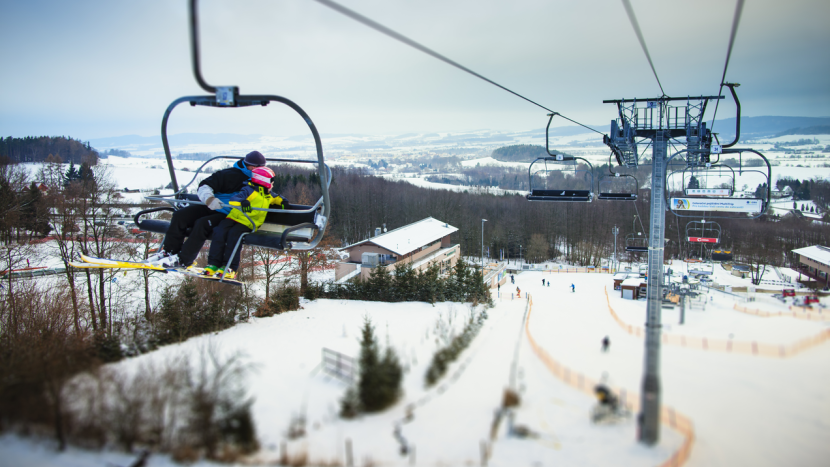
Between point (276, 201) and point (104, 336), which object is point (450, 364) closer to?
point (276, 201)

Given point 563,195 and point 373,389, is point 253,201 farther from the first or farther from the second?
point 563,195

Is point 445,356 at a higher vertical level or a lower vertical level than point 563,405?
lower

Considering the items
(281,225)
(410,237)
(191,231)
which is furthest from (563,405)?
(410,237)

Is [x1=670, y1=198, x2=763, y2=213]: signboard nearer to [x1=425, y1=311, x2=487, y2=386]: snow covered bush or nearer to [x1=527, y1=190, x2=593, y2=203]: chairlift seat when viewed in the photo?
[x1=527, y1=190, x2=593, y2=203]: chairlift seat

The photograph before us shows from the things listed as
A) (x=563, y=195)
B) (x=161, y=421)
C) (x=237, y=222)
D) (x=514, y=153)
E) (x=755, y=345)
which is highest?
(x=514, y=153)

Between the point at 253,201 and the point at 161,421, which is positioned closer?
the point at 161,421

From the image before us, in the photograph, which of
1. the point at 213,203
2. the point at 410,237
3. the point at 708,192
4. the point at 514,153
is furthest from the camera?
the point at 514,153

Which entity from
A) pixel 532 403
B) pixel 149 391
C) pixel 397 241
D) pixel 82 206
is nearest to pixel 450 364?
pixel 532 403

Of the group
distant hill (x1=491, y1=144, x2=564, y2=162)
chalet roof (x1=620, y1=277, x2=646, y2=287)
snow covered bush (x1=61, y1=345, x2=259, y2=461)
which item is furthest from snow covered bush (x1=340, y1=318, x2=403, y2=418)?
distant hill (x1=491, y1=144, x2=564, y2=162)
